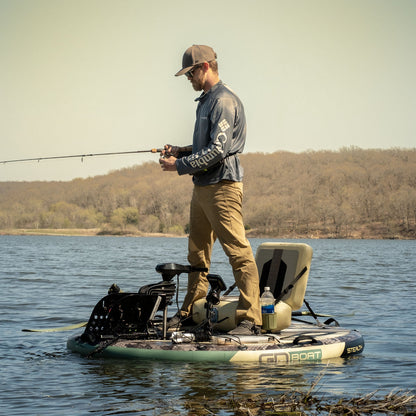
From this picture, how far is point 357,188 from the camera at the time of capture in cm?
19325

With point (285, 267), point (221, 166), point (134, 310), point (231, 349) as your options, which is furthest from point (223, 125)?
point (231, 349)

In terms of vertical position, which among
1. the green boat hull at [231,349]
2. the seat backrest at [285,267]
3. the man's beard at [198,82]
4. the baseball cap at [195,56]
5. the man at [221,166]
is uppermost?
the baseball cap at [195,56]

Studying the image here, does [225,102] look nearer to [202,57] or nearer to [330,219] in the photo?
[202,57]

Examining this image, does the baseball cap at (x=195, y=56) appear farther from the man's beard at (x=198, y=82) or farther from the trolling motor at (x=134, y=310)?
the trolling motor at (x=134, y=310)

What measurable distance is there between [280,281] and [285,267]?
0.53 ft

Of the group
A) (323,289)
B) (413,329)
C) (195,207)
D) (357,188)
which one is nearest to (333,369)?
(195,207)

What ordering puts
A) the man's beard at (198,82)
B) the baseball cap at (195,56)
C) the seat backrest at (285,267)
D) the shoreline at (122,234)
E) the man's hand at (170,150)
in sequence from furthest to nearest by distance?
the shoreline at (122,234)
the seat backrest at (285,267)
the man's hand at (170,150)
the man's beard at (198,82)
the baseball cap at (195,56)

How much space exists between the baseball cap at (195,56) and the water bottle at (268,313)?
2457 mm

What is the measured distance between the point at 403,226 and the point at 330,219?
1743 cm

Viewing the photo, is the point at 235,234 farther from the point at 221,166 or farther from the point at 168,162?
the point at 168,162

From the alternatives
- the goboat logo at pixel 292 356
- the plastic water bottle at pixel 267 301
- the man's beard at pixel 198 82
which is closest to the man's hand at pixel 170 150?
Result: the man's beard at pixel 198 82

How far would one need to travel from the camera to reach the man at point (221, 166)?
7.55 metres

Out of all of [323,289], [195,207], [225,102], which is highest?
[225,102]

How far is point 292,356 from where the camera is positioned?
24.9 feet
